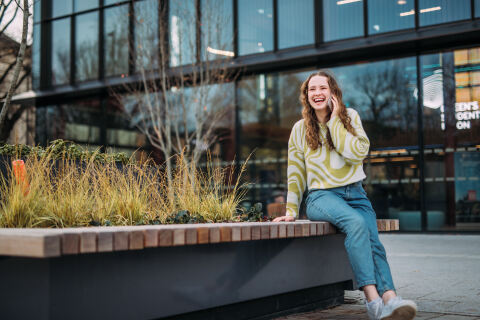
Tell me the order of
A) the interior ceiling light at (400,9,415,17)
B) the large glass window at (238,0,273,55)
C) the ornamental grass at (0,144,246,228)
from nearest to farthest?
the ornamental grass at (0,144,246,228), the interior ceiling light at (400,9,415,17), the large glass window at (238,0,273,55)

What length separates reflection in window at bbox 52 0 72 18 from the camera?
16.0 metres

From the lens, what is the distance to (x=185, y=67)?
44.8 feet

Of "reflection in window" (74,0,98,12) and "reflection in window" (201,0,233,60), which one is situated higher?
"reflection in window" (74,0,98,12)

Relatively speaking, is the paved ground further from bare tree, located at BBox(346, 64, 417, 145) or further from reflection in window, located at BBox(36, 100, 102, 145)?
reflection in window, located at BBox(36, 100, 102, 145)

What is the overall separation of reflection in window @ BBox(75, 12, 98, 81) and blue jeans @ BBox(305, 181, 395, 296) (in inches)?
500

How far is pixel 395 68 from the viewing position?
40.2 feet

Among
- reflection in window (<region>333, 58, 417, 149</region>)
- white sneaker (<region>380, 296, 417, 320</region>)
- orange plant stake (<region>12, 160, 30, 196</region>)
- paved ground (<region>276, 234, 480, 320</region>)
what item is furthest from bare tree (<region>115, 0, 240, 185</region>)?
white sneaker (<region>380, 296, 417, 320</region>)

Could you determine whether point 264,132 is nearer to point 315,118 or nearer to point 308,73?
point 308,73

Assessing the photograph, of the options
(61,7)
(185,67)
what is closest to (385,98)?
(185,67)

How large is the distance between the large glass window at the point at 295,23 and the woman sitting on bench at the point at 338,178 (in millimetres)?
9037

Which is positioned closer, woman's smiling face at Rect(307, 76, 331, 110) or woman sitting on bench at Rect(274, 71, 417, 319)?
woman sitting on bench at Rect(274, 71, 417, 319)

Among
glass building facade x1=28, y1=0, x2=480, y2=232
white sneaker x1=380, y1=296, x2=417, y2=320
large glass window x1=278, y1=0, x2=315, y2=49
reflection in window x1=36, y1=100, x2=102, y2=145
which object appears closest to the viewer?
white sneaker x1=380, y1=296, x2=417, y2=320

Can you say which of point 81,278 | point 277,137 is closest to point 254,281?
point 81,278

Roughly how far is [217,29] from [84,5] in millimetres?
4798
